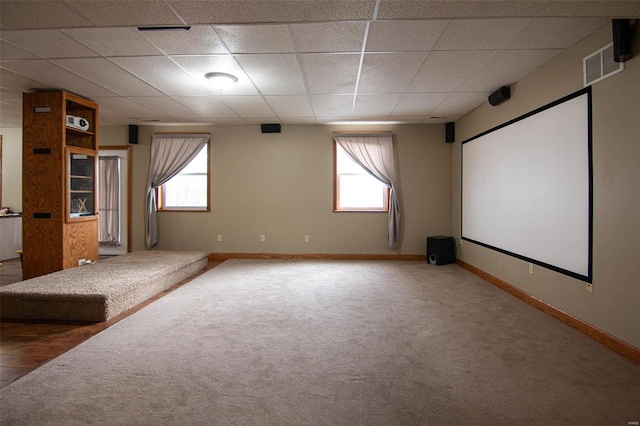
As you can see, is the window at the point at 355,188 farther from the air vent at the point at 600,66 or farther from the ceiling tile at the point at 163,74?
the air vent at the point at 600,66

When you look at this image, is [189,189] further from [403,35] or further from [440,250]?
[403,35]

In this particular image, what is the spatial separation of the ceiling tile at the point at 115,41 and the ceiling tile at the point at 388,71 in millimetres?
2064

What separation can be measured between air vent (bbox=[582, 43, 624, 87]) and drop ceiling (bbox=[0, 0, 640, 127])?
0.22m

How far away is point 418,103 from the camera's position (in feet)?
16.4

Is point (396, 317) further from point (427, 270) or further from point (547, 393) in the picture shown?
point (427, 270)

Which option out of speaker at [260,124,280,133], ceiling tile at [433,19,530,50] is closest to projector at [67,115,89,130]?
speaker at [260,124,280,133]

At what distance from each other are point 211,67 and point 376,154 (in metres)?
3.51

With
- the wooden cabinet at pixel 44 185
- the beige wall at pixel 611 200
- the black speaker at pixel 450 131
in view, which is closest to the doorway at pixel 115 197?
the wooden cabinet at pixel 44 185

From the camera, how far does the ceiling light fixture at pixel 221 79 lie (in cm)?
385

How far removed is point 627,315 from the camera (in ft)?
8.21

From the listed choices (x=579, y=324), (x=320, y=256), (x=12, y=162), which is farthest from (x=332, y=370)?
(x=12, y=162)

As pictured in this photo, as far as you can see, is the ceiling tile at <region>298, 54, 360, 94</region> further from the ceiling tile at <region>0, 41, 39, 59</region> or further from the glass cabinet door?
the glass cabinet door

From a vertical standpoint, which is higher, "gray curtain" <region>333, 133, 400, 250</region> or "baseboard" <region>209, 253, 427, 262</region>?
"gray curtain" <region>333, 133, 400, 250</region>

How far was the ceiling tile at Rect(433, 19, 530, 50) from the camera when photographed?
271 cm
